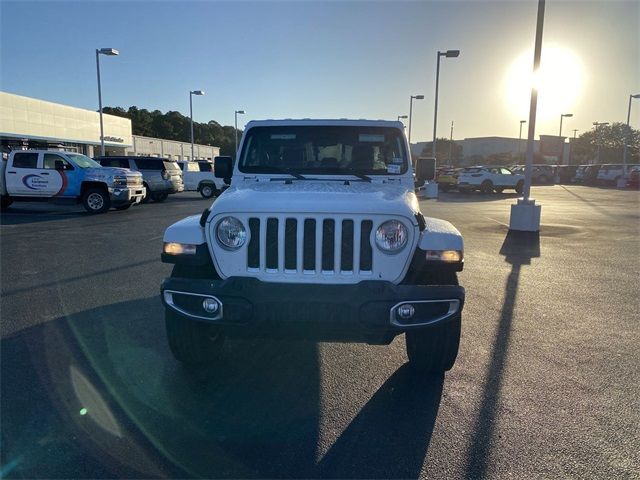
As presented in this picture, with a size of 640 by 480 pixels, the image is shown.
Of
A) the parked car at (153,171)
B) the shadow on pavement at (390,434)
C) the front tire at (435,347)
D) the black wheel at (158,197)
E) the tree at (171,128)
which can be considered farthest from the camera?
the tree at (171,128)

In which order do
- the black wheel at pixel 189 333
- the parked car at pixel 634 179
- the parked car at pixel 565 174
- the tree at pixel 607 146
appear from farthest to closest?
the tree at pixel 607 146 → the parked car at pixel 565 174 → the parked car at pixel 634 179 → the black wheel at pixel 189 333

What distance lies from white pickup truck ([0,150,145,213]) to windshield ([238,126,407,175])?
40.2 feet

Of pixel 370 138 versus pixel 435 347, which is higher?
pixel 370 138

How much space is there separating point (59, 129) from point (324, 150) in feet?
156

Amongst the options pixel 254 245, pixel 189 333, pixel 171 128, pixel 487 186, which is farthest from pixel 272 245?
pixel 171 128

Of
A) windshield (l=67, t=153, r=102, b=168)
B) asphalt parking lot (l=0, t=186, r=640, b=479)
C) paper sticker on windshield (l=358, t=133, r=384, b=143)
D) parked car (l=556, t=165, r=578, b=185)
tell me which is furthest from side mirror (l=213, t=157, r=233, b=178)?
parked car (l=556, t=165, r=578, b=185)

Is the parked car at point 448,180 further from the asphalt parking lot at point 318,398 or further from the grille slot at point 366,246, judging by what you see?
the grille slot at point 366,246

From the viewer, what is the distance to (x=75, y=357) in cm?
407

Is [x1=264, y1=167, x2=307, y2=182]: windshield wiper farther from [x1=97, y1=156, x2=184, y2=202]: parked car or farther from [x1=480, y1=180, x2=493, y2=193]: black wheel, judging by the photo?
[x1=480, y1=180, x2=493, y2=193]: black wheel

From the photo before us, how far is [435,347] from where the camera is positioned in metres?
3.62

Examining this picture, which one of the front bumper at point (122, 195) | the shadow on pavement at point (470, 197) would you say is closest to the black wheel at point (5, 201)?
the front bumper at point (122, 195)

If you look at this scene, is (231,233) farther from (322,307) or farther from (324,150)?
(324,150)

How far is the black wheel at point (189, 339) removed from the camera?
3604 mm

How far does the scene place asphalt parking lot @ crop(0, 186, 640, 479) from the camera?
8.96 ft
